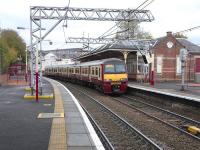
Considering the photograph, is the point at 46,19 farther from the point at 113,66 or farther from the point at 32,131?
the point at 32,131

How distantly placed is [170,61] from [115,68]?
794 inches

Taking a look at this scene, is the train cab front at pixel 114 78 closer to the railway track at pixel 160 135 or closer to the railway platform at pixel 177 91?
the railway platform at pixel 177 91

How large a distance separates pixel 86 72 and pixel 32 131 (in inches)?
1118

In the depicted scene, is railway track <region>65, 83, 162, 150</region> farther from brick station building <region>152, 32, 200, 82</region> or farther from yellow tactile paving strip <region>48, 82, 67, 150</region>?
brick station building <region>152, 32, 200, 82</region>

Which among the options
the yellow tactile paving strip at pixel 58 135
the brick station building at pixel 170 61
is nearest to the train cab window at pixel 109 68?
the yellow tactile paving strip at pixel 58 135

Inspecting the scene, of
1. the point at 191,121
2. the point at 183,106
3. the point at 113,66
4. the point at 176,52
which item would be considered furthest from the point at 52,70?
the point at 191,121

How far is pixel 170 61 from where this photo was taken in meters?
50.2

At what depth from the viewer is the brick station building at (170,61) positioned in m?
49.5

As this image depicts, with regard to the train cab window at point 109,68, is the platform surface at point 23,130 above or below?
below

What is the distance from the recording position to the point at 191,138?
12.6m

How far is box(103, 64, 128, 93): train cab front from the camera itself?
3089 cm

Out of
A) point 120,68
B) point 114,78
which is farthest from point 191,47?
point 114,78

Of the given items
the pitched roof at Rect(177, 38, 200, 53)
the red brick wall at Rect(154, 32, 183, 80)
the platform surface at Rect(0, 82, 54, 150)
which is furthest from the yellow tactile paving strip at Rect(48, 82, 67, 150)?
the pitched roof at Rect(177, 38, 200, 53)

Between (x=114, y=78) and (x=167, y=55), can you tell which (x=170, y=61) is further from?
(x=114, y=78)
